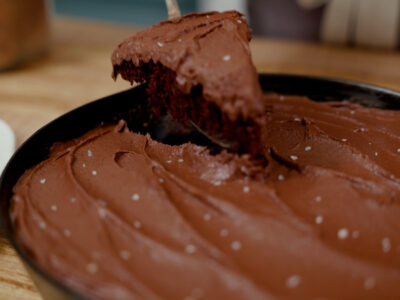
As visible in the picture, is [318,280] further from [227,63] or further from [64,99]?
[64,99]

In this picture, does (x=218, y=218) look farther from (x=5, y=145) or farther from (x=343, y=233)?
(x=5, y=145)

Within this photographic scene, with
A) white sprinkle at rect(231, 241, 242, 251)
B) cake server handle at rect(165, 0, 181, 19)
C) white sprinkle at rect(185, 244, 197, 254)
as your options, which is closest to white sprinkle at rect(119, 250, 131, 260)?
white sprinkle at rect(185, 244, 197, 254)

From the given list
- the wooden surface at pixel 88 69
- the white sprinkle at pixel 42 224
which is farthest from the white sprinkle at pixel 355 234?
the wooden surface at pixel 88 69

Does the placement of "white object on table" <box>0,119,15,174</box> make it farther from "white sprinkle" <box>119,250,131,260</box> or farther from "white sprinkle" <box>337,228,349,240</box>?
"white sprinkle" <box>337,228,349,240</box>

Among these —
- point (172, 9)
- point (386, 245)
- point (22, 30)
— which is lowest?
point (386, 245)

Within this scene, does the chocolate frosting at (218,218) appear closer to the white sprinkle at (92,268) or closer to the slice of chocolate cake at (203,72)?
the white sprinkle at (92,268)

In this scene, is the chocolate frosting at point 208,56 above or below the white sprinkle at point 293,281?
above

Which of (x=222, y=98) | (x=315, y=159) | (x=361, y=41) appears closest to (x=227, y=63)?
(x=222, y=98)

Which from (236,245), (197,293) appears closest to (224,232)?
(236,245)
